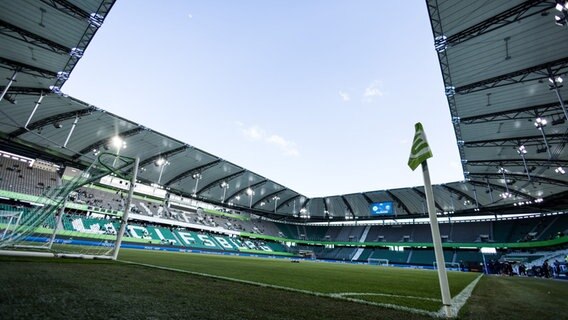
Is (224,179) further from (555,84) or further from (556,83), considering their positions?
(556,83)

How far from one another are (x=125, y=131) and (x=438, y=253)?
31.2m

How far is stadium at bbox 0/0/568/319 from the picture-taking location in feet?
14.1

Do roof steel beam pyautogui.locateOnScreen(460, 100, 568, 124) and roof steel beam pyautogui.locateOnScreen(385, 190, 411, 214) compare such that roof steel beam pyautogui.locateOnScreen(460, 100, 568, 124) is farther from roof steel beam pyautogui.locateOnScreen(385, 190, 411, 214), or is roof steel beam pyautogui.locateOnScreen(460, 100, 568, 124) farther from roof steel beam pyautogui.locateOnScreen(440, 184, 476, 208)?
roof steel beam pyautogui.locateOnScreen(385, 190, 411, 214)

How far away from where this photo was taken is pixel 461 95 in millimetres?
18734

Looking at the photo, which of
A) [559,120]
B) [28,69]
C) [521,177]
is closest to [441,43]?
[559,120]

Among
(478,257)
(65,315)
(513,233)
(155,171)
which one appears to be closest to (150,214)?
(155,171)

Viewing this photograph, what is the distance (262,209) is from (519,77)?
50127 mm

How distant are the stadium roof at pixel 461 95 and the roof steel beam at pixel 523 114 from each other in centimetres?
6

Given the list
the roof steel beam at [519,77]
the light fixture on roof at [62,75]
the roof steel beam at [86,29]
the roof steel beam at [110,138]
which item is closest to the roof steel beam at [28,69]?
the light fixture on roof at [62,75]

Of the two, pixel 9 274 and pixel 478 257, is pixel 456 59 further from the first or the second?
pixel 478 257

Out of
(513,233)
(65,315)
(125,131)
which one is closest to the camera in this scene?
(65,315)

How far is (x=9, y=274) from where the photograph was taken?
406 centimetres

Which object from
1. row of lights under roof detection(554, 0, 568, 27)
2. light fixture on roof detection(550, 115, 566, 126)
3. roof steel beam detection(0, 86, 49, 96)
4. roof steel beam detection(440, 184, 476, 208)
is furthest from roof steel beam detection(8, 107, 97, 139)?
roof steel beam detection(440, 184, 476, 208)

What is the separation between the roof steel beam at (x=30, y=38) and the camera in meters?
13.9
